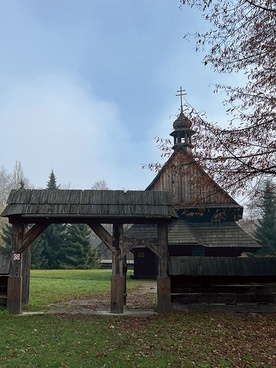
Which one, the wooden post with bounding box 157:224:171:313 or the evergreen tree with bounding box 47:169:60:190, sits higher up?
Answer: the evergreen tree with bounding box 47:169:60:190

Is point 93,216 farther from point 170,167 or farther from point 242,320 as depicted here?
point 242,320

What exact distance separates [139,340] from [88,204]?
4.79 metres

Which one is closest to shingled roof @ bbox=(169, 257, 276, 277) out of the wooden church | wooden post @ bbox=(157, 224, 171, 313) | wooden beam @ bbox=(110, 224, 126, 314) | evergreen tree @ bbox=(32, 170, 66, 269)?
wooden post @ bbox=(157, 224, 171, 313)

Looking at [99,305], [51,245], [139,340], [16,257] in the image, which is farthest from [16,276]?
[51,245]

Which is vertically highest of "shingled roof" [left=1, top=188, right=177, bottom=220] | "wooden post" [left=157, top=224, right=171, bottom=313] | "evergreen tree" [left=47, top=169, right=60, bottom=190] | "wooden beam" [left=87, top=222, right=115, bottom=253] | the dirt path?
"evergreen tree" [left=47, top=169, right=60, bottom=190]

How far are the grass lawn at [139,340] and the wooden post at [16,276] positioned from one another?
361 mm

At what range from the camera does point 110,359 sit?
644cm

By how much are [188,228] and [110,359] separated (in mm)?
16827

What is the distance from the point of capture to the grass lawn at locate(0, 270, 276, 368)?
20.9 feet

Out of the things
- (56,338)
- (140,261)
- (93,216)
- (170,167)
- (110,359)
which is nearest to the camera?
(110,359)

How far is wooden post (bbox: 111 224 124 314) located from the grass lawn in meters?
0.70

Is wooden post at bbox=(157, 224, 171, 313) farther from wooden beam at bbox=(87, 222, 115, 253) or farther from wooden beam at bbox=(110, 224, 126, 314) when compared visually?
wooden beam at bbox=(87, 222, 115, 253)

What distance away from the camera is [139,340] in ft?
25.0

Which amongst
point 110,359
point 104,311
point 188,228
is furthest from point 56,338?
point 188,228
